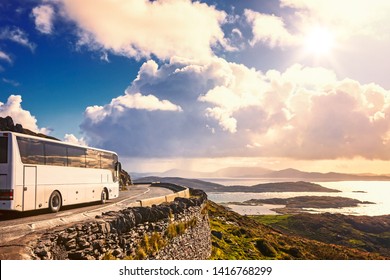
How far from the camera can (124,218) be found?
56.6ft

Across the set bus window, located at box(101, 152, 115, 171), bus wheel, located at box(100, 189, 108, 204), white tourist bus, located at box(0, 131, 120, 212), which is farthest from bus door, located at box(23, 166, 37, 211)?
bus window, located at box(101, 152, 115, 171)

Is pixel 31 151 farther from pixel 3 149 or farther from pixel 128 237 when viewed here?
pixel 128 237

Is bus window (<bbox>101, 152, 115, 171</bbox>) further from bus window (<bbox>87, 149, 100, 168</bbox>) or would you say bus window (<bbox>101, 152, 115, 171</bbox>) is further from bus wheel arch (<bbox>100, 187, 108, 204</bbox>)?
bus wheel arch (<bbox>100, 187, 108, 204</bbox>)

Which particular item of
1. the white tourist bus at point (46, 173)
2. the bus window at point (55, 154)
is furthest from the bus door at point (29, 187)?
the bus window at point (55, 154)

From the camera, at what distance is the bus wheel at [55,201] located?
21.7 meters

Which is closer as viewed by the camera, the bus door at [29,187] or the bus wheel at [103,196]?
the bus door at [29,187]

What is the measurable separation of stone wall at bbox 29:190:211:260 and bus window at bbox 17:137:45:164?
15.7 feet

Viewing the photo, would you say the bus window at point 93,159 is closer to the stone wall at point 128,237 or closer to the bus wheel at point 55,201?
the bus wheel at point 55,201

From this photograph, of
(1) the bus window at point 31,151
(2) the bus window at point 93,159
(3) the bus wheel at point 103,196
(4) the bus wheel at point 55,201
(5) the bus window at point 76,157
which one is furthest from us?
(3) the bus wheel at point 103,196

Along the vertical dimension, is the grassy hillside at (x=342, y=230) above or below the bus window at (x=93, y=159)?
below

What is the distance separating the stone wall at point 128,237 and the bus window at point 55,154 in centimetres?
533
